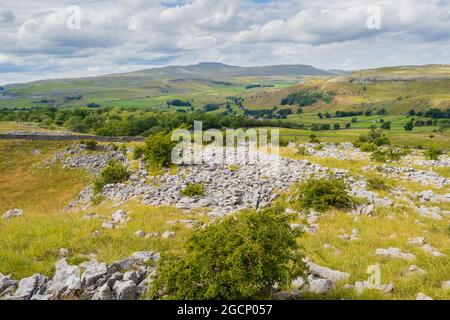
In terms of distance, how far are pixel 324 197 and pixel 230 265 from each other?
1167 centimetres

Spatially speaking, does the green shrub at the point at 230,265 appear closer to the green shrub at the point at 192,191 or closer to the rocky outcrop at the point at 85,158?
the green shrub at the point at 192,191

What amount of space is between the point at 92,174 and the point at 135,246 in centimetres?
3023

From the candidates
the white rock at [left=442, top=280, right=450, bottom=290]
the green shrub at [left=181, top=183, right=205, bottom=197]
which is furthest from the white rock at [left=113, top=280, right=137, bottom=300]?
the green shrub at [left=181, top=183, right=205, bottom=197]

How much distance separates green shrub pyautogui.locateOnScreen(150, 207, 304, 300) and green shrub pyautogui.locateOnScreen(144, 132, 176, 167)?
24117mm

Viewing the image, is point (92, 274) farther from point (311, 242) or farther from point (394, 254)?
point (394, 254)

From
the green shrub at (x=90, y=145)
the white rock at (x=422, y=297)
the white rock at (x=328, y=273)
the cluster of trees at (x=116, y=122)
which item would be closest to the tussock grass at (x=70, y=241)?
the white rock at (x=328, y=273)

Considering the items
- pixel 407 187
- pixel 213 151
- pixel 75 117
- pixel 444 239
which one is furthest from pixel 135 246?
pixel 75 117

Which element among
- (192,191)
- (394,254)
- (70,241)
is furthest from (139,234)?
(394,254)

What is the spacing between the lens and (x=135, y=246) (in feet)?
38.5

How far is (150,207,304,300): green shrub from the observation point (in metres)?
7.19

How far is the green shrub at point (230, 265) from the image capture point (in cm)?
719

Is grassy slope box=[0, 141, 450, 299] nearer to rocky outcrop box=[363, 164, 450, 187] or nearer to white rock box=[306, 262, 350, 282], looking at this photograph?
white rock box=[306, 262, 350, 282]

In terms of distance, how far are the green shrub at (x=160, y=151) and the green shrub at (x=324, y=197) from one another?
632 inches

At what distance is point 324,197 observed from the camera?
59.1ft
